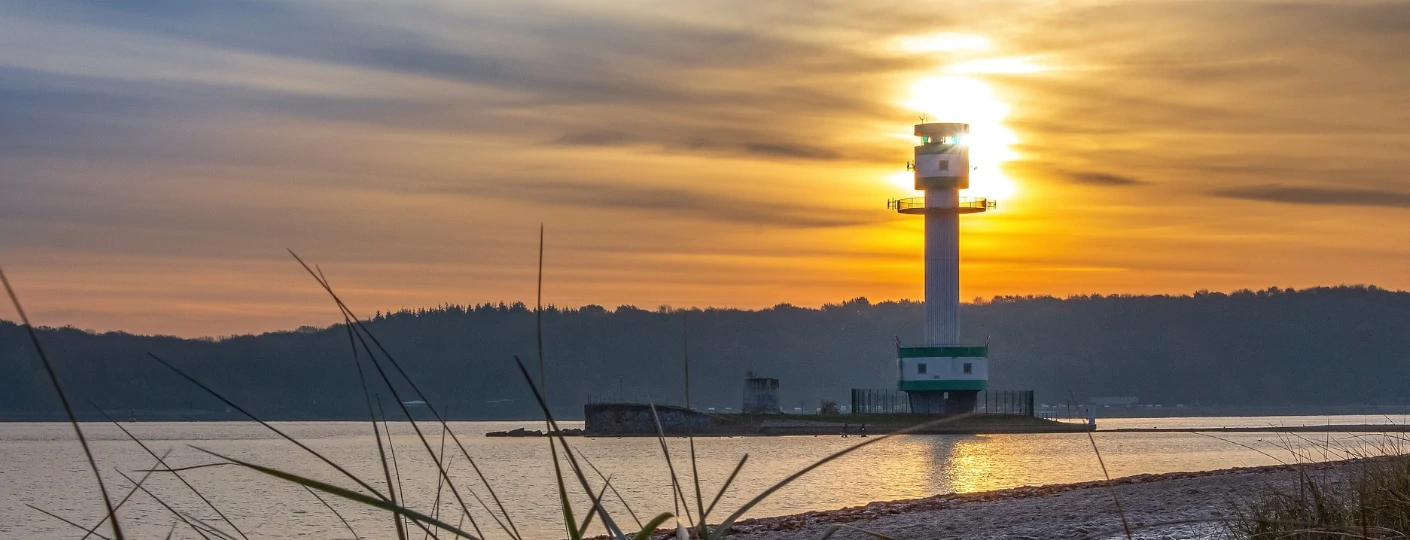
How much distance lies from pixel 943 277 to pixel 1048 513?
56619mm

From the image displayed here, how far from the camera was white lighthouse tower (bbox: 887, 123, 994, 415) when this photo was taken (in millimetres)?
69000

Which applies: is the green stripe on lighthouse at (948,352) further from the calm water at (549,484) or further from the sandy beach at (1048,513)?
the sandy beach at (1048,513)

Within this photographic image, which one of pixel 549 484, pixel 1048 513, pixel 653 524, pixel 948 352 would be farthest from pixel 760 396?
pixel 653 524

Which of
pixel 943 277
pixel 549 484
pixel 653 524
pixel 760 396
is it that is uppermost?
pixel 943 277

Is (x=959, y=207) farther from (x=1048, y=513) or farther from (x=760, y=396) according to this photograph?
(x=1048, y=513)

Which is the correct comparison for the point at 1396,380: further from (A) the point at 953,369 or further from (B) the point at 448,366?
(A) the point at 953,369

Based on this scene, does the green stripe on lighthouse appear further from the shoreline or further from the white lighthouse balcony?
the shoreline

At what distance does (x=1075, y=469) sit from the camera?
36.7m

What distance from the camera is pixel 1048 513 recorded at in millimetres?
13344

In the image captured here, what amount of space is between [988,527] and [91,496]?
32.5 meters

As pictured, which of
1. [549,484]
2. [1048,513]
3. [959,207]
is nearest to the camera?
[1048,513]

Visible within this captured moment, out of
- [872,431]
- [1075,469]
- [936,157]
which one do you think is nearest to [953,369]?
[872,431]

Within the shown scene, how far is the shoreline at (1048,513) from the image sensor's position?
437 inches

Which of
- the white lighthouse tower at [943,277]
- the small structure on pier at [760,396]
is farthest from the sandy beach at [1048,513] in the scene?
the small structure on pier at [760,396]
